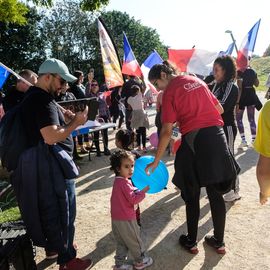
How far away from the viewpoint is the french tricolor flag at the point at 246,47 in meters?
8.24

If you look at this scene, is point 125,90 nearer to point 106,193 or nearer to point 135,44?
point 106,193

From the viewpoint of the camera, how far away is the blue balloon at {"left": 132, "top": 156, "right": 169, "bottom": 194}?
3.71 meters

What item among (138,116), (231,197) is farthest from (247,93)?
(231,197)

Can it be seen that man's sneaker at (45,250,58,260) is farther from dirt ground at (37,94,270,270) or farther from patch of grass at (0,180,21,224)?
patch of grass at (0,180,21,224)

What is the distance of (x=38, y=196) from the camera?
2887 millimetres

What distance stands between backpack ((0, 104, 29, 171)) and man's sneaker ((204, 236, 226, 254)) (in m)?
2.07

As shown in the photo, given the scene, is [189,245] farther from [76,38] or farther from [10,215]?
[76,38]

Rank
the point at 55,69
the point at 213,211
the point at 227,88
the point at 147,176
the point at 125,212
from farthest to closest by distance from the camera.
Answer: the point at 227,88
the point at 147,176
the point at 213,211
the point at 125,212
the point at 55,69

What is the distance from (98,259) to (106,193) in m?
1.95

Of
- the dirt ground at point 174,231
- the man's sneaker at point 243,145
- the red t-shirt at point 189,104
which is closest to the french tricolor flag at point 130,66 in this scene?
the man's sneaker at point 243,145

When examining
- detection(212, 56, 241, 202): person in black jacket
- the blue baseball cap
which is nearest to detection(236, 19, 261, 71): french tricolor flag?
detection(212, 56, 241, 202): person in black jacket

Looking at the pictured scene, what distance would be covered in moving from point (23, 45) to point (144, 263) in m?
32.5

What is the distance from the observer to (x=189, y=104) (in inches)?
121

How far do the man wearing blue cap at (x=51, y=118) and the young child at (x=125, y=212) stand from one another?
40 centimetres
